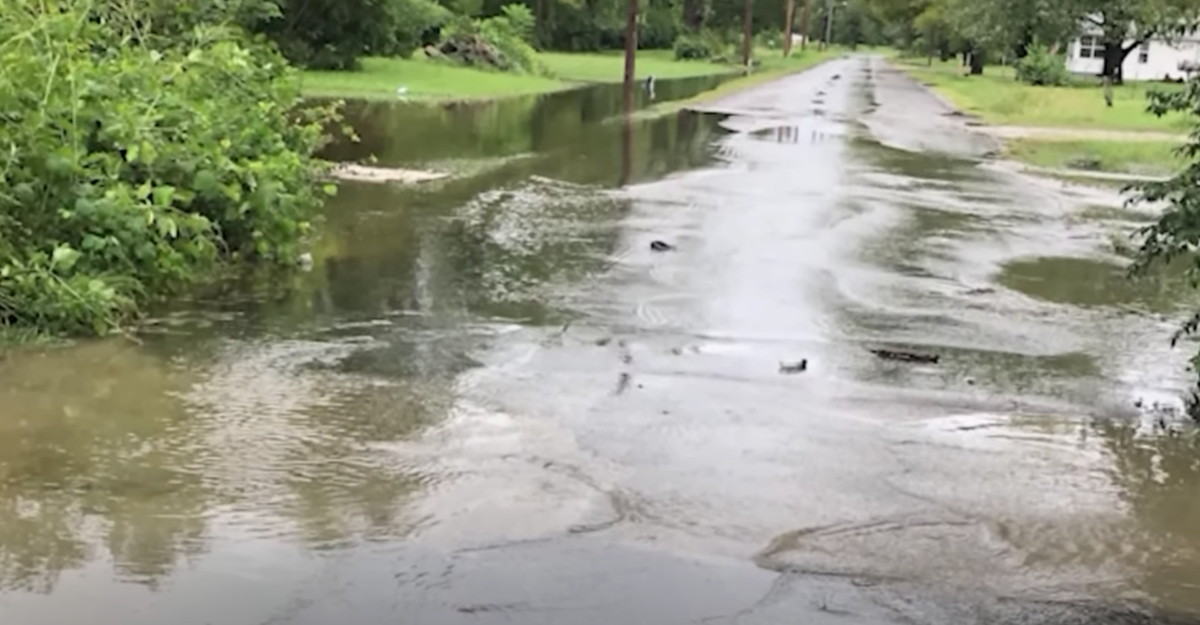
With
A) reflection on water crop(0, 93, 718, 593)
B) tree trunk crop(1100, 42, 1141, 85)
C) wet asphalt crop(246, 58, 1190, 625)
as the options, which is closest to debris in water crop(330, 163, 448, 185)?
reflection on water crop(0, 93, 718, 593)

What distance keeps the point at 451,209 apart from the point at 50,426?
27.9ft

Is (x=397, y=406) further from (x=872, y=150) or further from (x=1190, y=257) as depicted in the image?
(x=872, y=150)

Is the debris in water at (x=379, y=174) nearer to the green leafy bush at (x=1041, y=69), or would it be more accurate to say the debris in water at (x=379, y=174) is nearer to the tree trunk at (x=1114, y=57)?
the green leafy bush at (x=1041, y=69)

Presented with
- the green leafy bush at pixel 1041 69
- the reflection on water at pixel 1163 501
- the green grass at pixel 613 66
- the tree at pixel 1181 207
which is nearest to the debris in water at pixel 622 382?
the reflection on water at pixel 1163 501

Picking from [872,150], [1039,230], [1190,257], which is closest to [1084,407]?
[1190,257]

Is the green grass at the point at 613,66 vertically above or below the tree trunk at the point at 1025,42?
below

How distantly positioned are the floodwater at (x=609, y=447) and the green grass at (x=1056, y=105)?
55.4ft

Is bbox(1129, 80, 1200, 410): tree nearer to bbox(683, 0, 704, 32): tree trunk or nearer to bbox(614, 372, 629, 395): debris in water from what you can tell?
bbox(614, 372, 629, 395): debris in water

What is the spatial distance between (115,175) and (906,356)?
5639 millimetres

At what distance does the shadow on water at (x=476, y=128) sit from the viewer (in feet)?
68.2

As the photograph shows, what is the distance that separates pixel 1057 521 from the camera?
6.27 metres

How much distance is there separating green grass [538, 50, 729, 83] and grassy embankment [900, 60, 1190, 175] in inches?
436

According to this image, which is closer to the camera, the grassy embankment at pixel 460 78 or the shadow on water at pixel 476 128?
the shadow on water at pixel 476 128

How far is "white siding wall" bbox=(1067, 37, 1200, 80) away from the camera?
227 ft
